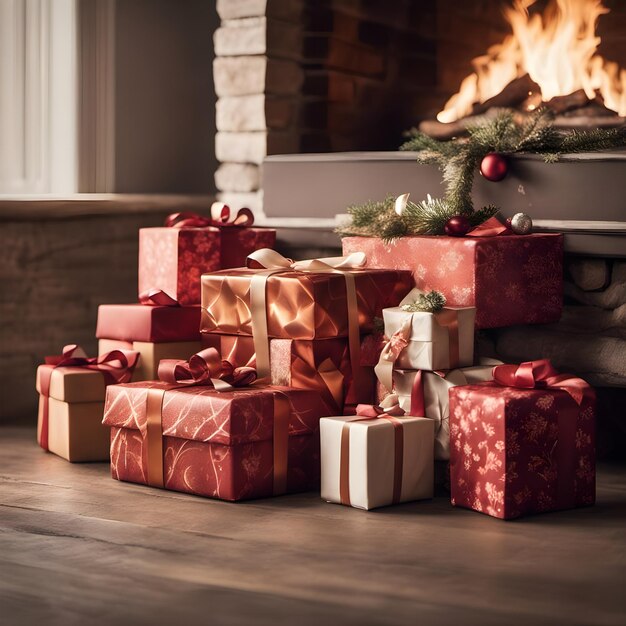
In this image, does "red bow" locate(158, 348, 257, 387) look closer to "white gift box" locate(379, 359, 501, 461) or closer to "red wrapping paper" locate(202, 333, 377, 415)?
"red wrapping paper" locate(202, 333, 377, 415)

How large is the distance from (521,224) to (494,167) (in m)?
0.21

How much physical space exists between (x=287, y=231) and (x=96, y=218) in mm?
760

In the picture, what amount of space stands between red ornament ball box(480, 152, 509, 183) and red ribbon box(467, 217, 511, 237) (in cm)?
16

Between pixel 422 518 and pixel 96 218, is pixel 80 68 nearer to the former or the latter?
pixel 96 218

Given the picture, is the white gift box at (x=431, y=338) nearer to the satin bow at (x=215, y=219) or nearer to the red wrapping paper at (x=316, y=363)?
the red wrapping paper at (x=316, y=363)

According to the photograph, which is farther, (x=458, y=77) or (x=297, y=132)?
(x=458, y=77)

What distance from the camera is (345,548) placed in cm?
230

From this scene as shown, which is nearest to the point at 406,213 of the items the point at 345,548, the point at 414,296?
the point at 414,296

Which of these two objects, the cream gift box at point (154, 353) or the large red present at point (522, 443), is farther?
the cream gift box at point (154, 353)

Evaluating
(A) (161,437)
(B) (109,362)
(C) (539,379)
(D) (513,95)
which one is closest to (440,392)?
(C) (539,379)

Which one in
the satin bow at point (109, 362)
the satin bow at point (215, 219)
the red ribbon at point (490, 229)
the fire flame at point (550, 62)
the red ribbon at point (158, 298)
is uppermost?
the fire flame at point (550, 62)

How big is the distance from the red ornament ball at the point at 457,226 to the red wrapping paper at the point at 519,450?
51cm

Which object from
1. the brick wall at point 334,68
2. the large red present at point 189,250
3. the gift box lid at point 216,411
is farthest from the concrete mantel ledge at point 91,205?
the gift box lid at point 216,411

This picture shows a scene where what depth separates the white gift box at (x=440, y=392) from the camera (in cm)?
274
